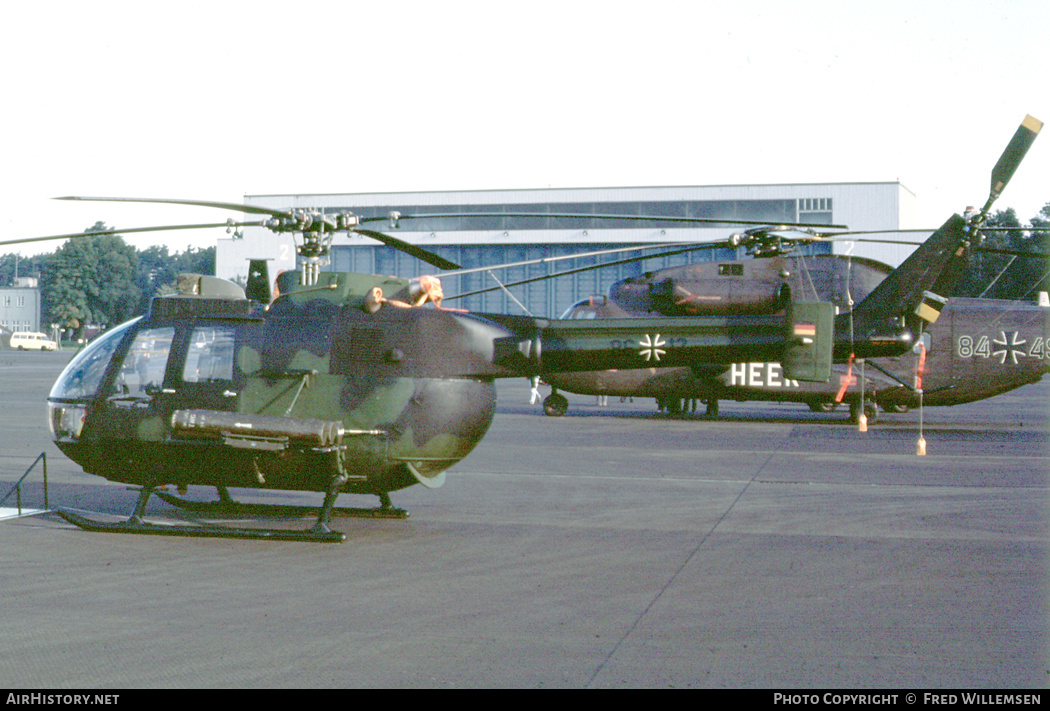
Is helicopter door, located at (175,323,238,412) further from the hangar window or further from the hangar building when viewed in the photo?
the hangar window

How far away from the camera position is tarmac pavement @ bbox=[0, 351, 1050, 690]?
17.4ft

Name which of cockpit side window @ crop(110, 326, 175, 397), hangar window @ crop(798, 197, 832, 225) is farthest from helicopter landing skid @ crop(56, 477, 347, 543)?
hangar window @ crop(798, 197, 832, 225)

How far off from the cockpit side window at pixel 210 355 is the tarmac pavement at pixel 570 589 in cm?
158

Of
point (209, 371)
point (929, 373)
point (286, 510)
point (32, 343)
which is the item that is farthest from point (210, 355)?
point (32, 343)

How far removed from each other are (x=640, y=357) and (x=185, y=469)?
4513mm

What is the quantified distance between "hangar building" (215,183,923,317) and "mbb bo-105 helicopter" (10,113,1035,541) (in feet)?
159

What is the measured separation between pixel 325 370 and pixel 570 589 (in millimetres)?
3403

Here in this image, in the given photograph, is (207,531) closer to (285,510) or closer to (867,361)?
(285,510)

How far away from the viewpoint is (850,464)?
594 inches

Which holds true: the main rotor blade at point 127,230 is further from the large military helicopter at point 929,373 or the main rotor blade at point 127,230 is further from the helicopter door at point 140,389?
the large military helicopter at point 929,373

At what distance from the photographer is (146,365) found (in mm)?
9594

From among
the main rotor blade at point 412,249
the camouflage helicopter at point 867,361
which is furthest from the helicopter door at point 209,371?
the camouflage helicopter at point 867,361

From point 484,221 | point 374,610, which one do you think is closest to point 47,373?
point 484,221

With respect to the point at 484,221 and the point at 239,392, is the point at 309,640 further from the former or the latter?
the point at 484,221
